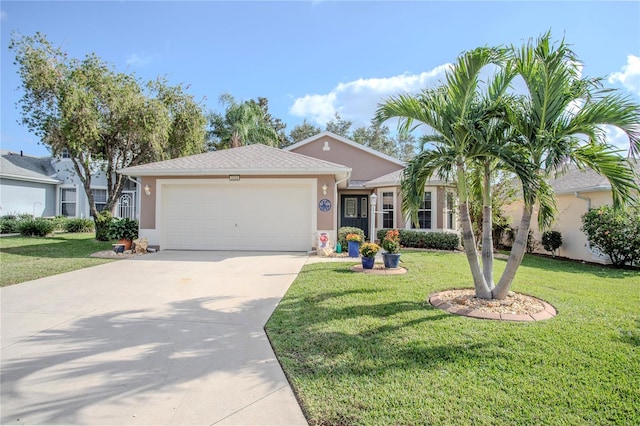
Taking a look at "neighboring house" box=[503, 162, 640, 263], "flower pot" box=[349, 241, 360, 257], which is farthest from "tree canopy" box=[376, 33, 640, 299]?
"neighboring house" box=[503, 162, 640, 263]

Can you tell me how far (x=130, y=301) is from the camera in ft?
18.8

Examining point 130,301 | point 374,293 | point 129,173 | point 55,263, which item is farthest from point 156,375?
point 129,173

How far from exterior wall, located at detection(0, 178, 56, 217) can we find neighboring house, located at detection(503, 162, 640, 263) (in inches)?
1036

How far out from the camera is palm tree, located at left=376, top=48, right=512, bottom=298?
5.09 m

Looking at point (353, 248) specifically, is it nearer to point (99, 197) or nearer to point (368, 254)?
point (368, 254)

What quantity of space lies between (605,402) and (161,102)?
1949 centimetres

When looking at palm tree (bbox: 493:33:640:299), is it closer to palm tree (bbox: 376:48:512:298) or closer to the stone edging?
palm tree (bbox: 376:48:512:298)

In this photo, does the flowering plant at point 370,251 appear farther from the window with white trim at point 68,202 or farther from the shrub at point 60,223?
the window with white trim at point 68,202

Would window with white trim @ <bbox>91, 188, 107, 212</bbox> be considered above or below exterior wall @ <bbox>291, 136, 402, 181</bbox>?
below

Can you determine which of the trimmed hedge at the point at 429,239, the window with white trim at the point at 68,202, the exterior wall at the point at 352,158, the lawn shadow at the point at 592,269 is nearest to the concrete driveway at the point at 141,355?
the trimmed hedge at the point at 429,239

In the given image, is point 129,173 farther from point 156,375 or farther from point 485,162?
point 485,162

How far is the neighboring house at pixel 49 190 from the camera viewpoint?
1917 centimetres

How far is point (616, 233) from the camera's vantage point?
392 inches

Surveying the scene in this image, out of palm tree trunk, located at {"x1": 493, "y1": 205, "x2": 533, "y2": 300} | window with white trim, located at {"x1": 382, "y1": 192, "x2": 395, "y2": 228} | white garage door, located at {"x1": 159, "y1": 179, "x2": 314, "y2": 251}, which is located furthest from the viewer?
window with white trim, located at {"x1": 382, "y1": 192, "x2": 395, "y2": 228}
